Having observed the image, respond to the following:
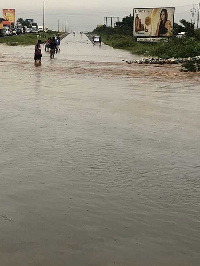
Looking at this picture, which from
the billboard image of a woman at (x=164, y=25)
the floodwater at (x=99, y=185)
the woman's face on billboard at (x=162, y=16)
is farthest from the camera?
the woman's face on billboard at (x=162, y=16)

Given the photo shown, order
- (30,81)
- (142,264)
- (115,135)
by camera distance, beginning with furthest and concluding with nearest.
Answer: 1. (30,81)
2. (115,135)
3. (142,264)

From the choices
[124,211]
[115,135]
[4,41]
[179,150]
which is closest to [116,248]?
[124,211]

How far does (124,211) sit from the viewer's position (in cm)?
505

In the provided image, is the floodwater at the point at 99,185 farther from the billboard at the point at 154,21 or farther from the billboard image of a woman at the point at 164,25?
the billboard at the point at 154,21

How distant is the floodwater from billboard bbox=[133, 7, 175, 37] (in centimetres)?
4916

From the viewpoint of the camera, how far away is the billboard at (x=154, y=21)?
5975cm

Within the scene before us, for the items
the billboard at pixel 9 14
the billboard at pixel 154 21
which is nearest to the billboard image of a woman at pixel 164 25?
the billboard at pixel 154 21

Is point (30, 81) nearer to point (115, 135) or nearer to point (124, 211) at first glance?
point (115, 135)

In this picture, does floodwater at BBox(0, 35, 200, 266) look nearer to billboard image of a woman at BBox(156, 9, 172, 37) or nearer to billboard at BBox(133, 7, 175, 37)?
billboard image of a woman at BBox(156, 9, 172, 37)

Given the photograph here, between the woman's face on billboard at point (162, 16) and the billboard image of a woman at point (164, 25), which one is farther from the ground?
the woman's face on billboard at point (162, 16)

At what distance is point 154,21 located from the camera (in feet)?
199

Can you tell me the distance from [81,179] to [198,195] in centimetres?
159

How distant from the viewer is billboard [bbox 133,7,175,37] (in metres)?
59.8

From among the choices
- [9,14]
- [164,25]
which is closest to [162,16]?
[164,25]
